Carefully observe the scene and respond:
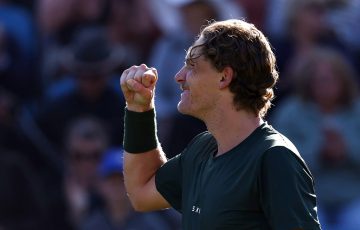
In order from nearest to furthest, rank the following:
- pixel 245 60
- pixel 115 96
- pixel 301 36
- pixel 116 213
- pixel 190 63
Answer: pixel 245 60
pixel 190 63
pixel 116 213
pixel 301 36
pixel 115 96

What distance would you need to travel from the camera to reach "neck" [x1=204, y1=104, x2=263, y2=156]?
3242 millimetres

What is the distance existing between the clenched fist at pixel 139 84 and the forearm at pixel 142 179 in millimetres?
194

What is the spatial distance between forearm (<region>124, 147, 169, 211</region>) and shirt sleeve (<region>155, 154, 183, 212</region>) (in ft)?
0.19

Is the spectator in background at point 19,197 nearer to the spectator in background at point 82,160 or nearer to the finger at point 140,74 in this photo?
the spectator in background at point 82,160

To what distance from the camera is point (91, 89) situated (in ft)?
25.3

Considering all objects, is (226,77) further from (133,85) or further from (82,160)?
(82,160)

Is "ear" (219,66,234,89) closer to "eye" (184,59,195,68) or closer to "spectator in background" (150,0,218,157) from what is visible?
"eye" (184,59,195,68)

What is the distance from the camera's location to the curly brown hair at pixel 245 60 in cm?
319

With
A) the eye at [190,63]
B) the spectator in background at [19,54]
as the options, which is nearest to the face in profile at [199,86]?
the eye at [190,63]

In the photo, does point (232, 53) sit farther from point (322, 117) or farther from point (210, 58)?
point (322, 117)

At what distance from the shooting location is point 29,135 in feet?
25.6

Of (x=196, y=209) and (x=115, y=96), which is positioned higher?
(x=196, y=209)

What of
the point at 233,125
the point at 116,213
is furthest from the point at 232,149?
the point at 116,213

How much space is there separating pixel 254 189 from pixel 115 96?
15.5 feet
